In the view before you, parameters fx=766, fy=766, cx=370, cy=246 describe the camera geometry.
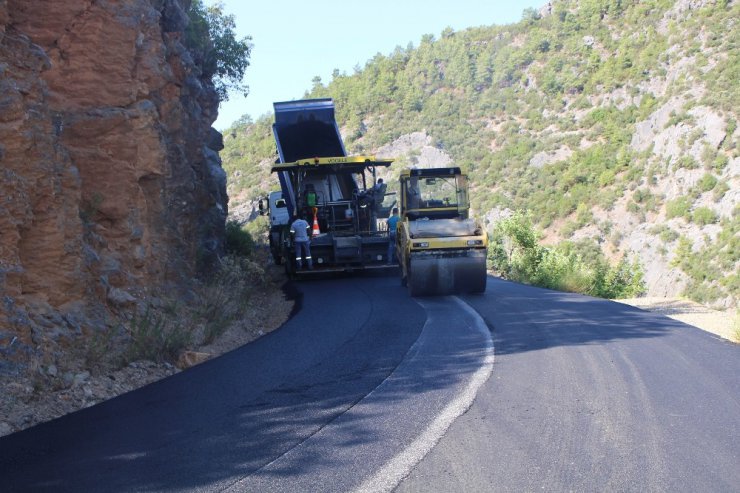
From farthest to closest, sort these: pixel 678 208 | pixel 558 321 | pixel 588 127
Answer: pixel 588 127
pixel 678 208
pixel 558 321

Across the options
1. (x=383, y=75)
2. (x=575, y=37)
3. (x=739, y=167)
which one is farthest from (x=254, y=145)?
(x=739, y=167)

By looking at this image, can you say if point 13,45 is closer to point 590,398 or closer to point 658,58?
point 590,398

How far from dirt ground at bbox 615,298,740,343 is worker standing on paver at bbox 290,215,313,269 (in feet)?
28.2

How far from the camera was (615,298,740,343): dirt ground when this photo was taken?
10554 mm

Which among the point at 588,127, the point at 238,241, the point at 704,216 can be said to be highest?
the point at 588,127

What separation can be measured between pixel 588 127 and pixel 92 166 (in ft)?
154

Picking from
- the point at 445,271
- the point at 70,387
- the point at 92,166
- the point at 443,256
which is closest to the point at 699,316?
the point at 445,271

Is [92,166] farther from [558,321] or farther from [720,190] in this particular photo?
[720,190]

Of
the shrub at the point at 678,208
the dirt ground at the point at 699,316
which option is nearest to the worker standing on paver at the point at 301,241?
the dirt ground at the point at 699,316

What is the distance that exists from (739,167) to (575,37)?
30.6 metres

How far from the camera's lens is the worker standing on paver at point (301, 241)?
67.9 ft

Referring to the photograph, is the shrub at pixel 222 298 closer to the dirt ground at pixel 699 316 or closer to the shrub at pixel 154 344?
the shrub at pixel 154 344

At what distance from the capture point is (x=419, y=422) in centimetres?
566

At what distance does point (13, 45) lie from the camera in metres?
9.12
